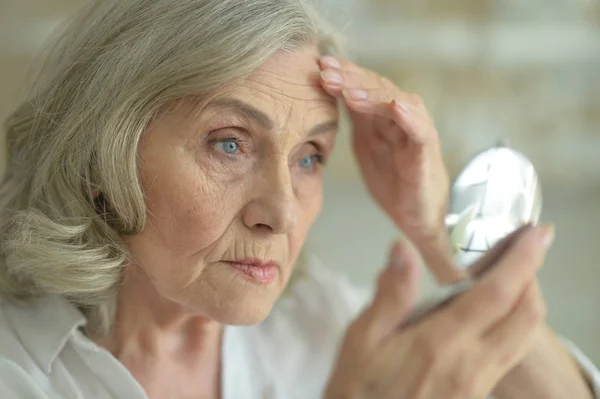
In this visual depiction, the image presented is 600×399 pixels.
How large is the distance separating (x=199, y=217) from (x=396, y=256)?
0.24 meters

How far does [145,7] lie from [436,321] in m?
0.52

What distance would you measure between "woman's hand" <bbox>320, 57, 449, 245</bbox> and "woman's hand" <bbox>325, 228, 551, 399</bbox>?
0.68 ft

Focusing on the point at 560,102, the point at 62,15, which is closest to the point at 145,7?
the point at 62,15

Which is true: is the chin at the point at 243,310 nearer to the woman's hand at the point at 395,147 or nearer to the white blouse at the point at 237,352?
the white blouse at the point at 237,352

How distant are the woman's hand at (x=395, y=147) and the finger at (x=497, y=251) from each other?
0.12m

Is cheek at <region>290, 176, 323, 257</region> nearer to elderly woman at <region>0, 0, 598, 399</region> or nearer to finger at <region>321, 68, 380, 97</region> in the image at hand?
elderly woman at <region>0, 0, 598, 399</region>

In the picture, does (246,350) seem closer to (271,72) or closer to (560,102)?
(271,72)

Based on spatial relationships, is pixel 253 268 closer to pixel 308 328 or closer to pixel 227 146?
pixel 227 146

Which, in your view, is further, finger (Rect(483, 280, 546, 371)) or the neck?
the neck

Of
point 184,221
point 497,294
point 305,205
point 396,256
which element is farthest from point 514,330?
point 184,221

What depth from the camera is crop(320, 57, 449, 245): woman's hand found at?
0.90 m

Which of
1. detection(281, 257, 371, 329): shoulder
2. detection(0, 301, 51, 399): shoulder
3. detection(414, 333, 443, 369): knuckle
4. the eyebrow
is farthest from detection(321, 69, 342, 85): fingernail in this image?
detection(0, 301, 51, 399): shoulder

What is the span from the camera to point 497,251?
899 mm

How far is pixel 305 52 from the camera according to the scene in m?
0.89
